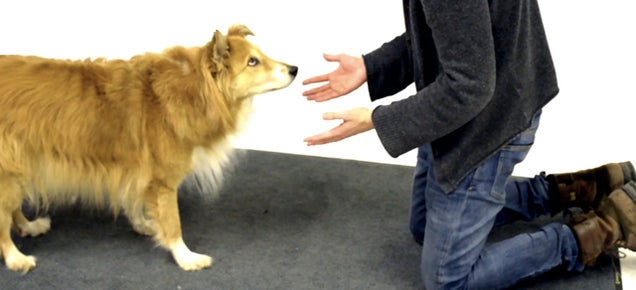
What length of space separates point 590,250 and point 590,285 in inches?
4.8

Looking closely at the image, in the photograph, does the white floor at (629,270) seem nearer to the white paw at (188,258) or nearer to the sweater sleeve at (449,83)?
the sweater sleeve at (449,83)

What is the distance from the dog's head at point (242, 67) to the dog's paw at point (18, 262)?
2.72 feet

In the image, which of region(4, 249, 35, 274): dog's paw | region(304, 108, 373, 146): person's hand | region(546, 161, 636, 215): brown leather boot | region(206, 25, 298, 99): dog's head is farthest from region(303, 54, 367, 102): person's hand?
region(4, 249, 35, 274): dog's paw

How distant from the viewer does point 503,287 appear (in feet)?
6.40

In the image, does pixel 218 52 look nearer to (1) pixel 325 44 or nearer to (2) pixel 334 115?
(2) pixel 334 115

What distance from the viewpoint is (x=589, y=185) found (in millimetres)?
2219

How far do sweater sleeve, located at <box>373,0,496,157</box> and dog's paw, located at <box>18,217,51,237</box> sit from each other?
1287mm

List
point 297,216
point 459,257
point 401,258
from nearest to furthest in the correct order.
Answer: point 459,257 → point 401,258 → point 297,216

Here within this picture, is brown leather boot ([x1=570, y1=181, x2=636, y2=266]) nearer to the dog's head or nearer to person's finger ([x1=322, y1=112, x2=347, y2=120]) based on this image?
person's finger ([x1=322, y1=112, x2=347, y2=120])

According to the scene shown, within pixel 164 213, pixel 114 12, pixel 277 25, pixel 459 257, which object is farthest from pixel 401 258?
pixel 114 12

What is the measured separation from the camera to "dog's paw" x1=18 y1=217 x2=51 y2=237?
2264 mm

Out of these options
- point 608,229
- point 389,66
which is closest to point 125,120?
point 389,66

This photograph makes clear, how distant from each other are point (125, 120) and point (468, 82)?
1039 mm

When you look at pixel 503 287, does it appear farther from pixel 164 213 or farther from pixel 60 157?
pixel 60 157
